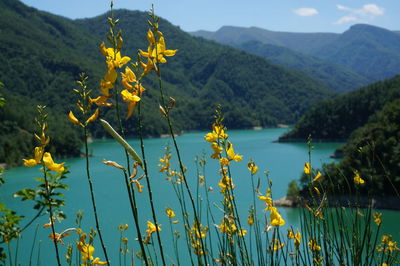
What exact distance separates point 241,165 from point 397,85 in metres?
31.4

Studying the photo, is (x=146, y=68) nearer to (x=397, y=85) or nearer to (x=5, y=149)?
(x=5, y=149)

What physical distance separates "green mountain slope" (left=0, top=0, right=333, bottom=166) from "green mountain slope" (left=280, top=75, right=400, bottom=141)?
22.3m

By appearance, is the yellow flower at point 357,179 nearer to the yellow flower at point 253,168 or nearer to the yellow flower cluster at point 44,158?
the yellow flower at point 253,168

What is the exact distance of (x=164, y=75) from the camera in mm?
134750

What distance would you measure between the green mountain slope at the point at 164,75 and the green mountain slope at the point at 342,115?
22.3 meters

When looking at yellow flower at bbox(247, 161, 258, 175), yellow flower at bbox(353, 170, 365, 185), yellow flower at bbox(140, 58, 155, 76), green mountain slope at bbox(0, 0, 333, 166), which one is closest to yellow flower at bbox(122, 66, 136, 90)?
yellow flower at bbox(140, 58, 155, 76)

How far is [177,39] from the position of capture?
6240 inches

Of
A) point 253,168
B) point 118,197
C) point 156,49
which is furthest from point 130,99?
point 118,197

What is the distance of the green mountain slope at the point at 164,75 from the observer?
73500mm

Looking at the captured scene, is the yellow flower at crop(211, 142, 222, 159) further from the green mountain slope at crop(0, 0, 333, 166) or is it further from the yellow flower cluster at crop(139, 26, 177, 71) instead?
the green mountain slope at crop(0, 0, 333, 166)

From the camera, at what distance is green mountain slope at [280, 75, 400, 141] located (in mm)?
56406

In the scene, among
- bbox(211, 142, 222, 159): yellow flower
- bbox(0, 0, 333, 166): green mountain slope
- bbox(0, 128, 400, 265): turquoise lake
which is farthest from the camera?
bbox(0, 0, 333, 166): green mountain slope

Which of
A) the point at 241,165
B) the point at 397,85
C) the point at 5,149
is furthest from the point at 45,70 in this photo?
the point at 397,85

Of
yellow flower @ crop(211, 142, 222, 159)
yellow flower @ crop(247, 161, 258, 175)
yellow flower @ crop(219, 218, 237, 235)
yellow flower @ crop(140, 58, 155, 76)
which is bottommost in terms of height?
yellow flower @ crop(219, 218, 237, 235)
